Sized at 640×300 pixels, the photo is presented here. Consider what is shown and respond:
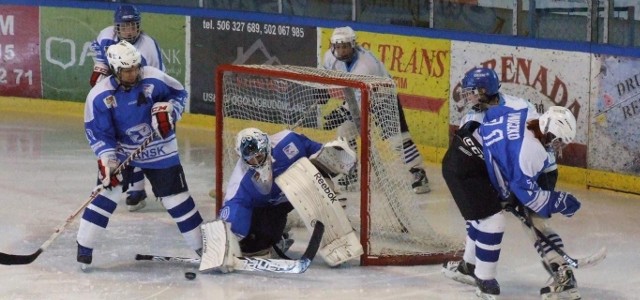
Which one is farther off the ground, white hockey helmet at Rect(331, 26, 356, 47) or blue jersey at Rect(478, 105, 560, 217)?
white hockey helmet at Rect(331, 26, 356, 47)

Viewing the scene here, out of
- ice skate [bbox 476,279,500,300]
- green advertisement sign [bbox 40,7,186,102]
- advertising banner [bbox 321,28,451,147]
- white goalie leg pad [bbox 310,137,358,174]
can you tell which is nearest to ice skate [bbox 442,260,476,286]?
ice skate [bbox 476,279,500,300]

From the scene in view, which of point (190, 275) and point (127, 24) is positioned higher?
point (127, 24)

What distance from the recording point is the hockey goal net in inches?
245

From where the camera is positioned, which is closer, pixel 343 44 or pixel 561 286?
pixel 561 286

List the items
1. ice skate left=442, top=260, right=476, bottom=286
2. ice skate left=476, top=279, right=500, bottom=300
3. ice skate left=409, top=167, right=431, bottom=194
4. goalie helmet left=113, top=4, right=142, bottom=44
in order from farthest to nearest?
ice skate left=409, top=167, right=431, bottom=194, goalie helmet left=113, top=4, right=142, bottom=44, ice skate left=442, top=260, right=476, bottom=286, ice skate left=476, top=279, right=500, bottom=300

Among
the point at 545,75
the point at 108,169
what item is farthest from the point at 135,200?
the point at 545,75

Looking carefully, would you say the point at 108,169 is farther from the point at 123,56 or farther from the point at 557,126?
the point at 557,126

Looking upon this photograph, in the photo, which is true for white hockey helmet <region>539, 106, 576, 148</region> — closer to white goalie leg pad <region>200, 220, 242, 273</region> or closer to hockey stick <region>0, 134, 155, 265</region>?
white goalie leg pad <region>200, 220, 242, 273</region>

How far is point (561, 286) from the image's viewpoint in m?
5.56

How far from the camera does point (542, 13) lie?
8.27m

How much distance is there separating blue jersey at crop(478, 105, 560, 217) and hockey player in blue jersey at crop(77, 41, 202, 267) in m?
1.36

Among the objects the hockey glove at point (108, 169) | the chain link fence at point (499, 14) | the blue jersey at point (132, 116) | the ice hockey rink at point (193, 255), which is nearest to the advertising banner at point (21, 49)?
the chain link fence at point (499, 14)

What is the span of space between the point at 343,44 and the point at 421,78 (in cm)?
122

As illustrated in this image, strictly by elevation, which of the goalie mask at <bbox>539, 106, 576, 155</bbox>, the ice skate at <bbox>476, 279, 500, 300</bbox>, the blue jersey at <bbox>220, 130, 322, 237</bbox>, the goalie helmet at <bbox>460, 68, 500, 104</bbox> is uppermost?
the goalie helmet at <bbox>460, 68, 500, 104</bbox>
